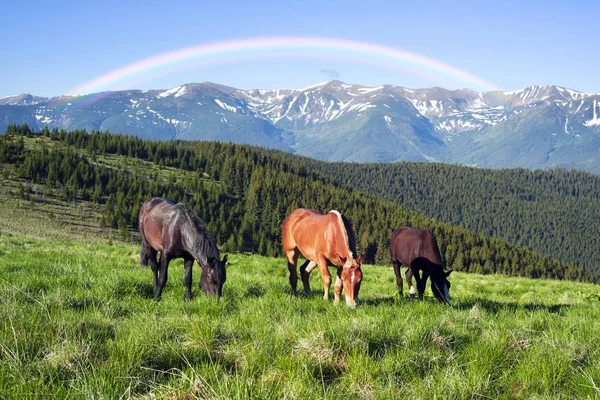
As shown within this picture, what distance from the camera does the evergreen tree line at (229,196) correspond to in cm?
11788

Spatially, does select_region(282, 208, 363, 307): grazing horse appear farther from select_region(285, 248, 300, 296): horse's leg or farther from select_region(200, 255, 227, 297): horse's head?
select_region(200, 255, 227, 297): horse's head

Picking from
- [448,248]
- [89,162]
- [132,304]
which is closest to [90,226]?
[89,162]

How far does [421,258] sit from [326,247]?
14.6ft

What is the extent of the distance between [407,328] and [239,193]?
559 ft

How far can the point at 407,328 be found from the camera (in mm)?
5539

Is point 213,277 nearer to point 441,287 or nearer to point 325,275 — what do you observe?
point 325,275

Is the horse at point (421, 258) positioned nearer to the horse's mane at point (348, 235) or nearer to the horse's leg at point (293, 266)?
the horse's mane at point (348, 235)

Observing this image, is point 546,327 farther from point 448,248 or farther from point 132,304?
point 448,248

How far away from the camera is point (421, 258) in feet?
41.8

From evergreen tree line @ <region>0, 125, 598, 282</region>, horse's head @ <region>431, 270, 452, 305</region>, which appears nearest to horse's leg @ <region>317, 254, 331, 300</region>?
horse's head @ <region>431, 270, 452, 305</region>

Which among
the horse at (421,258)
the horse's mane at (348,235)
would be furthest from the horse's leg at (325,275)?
the horse at (421,258)

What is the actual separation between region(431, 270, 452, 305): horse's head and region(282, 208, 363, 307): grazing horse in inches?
123

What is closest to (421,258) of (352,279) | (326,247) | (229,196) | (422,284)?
(422,284)

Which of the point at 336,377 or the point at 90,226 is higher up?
the point at 336,377
